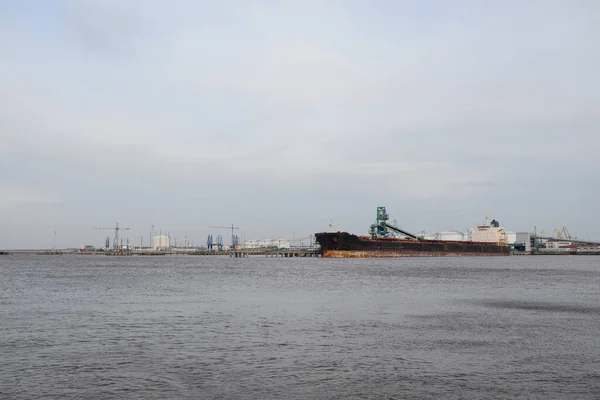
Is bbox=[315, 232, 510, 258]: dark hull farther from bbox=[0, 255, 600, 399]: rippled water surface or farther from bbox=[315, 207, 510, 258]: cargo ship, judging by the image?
bbox=[0, 255, 600, 399]: rippled water surface

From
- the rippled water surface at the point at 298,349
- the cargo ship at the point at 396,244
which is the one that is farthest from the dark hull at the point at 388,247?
the rippled water surface at the point at 298,349

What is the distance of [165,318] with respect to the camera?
2938 cm

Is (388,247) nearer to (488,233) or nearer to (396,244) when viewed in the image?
(396,244)

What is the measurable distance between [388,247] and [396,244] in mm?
3667

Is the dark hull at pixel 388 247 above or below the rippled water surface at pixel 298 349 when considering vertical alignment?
above

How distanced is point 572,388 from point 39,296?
39439 mm

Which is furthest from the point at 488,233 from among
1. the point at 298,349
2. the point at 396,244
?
the point at 298,349

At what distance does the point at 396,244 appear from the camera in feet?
485

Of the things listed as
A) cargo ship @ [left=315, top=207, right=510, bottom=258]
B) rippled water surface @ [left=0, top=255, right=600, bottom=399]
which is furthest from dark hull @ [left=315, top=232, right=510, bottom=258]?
rippled water surface @ [left=0, top=255, right=600, bottom=399]

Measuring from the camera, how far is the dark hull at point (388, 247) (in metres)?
134

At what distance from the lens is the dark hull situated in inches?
5290

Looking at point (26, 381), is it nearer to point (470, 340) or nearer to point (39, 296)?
point (470, 340)

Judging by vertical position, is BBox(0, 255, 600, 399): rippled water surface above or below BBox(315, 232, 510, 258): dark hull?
below

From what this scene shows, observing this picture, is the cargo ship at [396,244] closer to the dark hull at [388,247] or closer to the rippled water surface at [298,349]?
the dark hull at [388,247]
